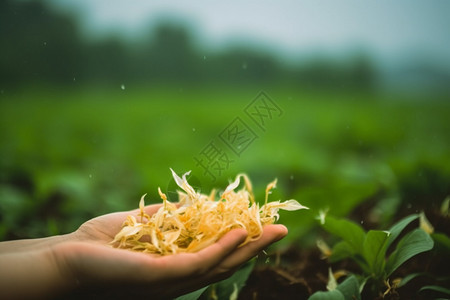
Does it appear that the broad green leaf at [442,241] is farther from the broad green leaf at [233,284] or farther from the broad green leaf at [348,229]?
the broad green leaf at [233,284]

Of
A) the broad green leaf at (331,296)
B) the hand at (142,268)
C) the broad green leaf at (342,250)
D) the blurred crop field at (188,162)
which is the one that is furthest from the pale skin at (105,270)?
the blurred crop field at (188,162)

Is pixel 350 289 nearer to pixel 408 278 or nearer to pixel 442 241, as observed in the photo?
pixel 408 278

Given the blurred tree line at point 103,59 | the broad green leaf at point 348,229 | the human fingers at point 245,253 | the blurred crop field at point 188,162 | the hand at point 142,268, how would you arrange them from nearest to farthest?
the hand at point 142,268 → the human fingers at point 245,253 → the broad green leaf at point 348,229 → the blurred crop field at point 188,162 → the blurred tree line at point 103,59

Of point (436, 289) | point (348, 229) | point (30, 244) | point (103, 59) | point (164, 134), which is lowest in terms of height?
point (436, 289)

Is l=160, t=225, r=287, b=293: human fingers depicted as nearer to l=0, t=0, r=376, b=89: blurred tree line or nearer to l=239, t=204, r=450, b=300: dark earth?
l=239, t=204, r=450, b=300: dark earth

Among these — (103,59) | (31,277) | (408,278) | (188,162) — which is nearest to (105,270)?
(31,277)

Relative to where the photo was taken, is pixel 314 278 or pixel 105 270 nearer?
pixel 105 270

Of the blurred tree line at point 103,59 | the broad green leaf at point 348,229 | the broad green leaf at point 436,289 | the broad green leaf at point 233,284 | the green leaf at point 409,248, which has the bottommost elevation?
the broad green leaf at point 436,289

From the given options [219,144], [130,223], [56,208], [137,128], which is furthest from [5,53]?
[130,223]
